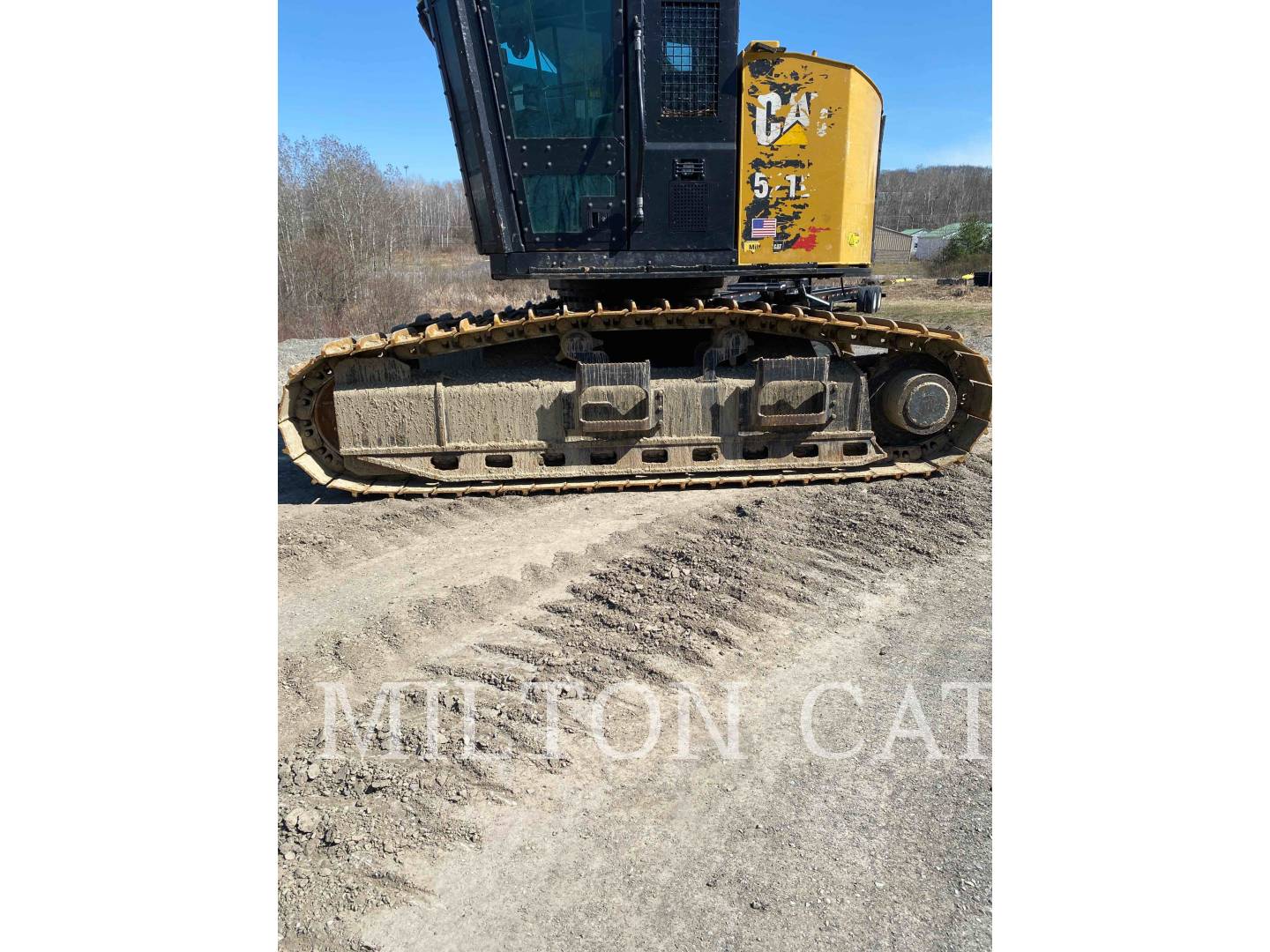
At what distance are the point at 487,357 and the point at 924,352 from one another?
11.6 feet

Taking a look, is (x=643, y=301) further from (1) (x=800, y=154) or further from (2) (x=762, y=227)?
(1) (x=800, y=154)

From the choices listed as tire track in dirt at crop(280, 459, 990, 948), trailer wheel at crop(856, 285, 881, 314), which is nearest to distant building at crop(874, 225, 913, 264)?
trailer wheel at crop(856, 285, 881, 314)

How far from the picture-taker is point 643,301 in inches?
255

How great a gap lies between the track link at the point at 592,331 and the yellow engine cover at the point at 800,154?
0.50 m

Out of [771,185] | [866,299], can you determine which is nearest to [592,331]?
[771,185]

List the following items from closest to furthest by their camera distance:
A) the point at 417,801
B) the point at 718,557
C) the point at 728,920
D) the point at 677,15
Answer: the point at 728,920 → the point at 417,801 → the point at 718,557 → the point at 677,15

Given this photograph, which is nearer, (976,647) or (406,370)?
(976,647)

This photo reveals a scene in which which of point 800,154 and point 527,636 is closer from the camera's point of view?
point 527,636

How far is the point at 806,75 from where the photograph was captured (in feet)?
18.5

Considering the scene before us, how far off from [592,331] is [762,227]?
150 cm

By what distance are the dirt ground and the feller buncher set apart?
818 millimetres

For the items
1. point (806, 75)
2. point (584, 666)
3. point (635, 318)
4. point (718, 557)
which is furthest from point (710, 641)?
point (806, 75)

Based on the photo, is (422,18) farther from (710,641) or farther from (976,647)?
(976,647)

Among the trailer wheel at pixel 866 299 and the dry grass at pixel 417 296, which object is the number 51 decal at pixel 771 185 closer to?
the trailer wheel at pixel 866 299
